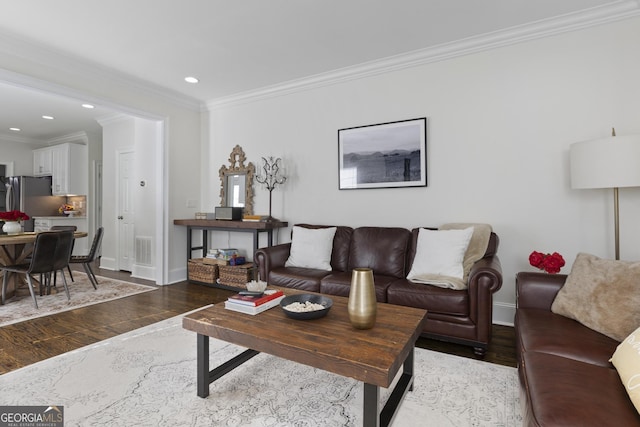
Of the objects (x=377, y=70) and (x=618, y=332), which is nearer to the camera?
(x=618, y=332)

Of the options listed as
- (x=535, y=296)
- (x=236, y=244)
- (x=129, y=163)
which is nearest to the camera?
(x=535, y=296)

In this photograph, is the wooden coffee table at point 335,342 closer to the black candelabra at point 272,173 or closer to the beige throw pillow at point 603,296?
the beige throw pillow at point 603,296

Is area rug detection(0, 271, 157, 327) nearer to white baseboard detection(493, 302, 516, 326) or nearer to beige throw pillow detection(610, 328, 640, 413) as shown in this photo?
white baseboard detection(493, 302, 516, 326)

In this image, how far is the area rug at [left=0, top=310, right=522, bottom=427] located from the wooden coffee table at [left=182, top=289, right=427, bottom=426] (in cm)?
14

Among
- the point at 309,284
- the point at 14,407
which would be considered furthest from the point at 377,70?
the point at 14,407

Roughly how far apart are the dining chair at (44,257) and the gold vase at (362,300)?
3.62 meters

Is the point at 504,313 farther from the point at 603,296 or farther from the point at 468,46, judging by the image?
the point at 468,46

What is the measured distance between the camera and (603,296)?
5.64ft

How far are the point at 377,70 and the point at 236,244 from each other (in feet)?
9.84

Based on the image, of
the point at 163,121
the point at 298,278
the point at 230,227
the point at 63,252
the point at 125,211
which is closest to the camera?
the point at 298,278

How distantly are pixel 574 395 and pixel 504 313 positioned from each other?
215 centimetres

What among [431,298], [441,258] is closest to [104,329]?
[431,298]

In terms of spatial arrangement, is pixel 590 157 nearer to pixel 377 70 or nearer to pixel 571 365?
pixel 571 365

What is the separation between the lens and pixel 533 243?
295cm
